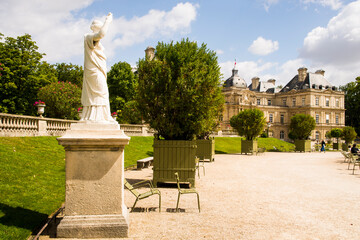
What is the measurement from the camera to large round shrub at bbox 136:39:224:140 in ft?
34.0

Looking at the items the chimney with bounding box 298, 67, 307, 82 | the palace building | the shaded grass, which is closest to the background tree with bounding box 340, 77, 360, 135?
the palace building

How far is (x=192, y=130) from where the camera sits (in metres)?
10.9

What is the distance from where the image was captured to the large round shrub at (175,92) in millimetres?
10352

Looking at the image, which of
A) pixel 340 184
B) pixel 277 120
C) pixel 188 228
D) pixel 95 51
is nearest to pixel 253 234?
pixel 188 228

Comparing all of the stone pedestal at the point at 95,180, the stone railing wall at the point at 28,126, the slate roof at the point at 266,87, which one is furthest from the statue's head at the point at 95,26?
the slate roof at the point at 266,87

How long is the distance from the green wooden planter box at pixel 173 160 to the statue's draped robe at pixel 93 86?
15.5ft

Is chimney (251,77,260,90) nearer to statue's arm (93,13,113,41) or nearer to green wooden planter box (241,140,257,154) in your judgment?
green wooden planter box (241,140,257,154)

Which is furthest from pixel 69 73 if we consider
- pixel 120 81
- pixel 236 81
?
pixel 236 81

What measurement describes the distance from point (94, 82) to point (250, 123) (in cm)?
2409

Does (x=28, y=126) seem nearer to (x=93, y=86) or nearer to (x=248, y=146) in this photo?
(x=93, y=86)

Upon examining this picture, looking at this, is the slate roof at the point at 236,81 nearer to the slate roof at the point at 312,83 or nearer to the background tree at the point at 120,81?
the slate roof at the point at 312,83

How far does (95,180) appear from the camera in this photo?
5305 mm

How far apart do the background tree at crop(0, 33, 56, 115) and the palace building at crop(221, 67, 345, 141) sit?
144 ft

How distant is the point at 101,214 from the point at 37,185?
3595mm
